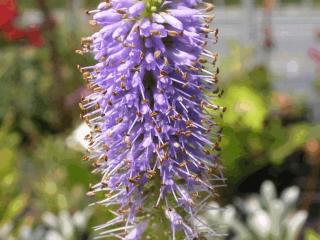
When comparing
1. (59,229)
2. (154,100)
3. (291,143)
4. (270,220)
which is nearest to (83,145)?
(59,229)

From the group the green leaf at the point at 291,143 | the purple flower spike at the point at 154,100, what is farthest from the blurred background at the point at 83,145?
the purple flower spike at the point at 154,100

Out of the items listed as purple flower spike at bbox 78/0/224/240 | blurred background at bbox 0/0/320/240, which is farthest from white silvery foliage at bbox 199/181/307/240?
purple flower spike at bbox 78/0/224/240

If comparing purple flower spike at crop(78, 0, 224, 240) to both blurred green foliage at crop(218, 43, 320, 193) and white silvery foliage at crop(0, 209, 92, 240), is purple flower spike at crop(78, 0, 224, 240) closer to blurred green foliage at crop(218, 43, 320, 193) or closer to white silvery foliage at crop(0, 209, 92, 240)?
white silvery foliage at crop(0, 209, 92, 240)

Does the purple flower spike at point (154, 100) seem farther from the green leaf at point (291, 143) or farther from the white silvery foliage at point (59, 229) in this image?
the green leaf at point (291, 143)

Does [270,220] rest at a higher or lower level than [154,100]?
lower

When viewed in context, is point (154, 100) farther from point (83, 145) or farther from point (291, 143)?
point (291, 143)

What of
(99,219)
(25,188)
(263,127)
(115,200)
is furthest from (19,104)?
(115,200)
